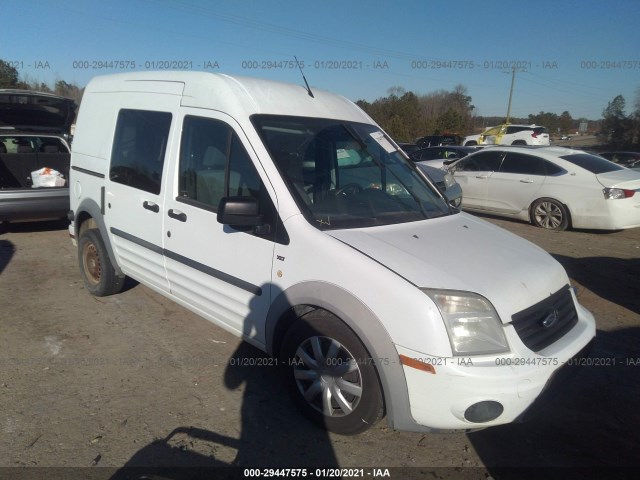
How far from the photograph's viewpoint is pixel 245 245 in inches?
125

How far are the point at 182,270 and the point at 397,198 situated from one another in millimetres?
1743

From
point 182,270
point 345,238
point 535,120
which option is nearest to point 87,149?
point 182,270

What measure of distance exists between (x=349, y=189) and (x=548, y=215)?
276 inches

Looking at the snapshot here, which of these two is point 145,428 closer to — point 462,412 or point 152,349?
point 152,349

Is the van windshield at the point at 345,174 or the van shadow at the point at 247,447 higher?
the van windshield at the point at 345,174

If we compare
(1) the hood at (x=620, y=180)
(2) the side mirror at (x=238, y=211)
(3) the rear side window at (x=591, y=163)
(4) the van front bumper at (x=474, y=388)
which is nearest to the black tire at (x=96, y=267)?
(2) the side mirror at (x=238, y=211)

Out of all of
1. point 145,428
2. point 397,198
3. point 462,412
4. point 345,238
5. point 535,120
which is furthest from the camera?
point 535,120

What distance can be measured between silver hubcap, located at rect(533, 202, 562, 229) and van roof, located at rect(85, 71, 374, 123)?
20.8 feet

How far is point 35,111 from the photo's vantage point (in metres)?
7.55

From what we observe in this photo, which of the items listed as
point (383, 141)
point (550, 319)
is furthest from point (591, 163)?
point (550, 319)

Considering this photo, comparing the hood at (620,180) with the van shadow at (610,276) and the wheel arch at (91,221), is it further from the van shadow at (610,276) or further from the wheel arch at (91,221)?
the wheel arch at (91,221)

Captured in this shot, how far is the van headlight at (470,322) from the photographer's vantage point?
2.45 meters

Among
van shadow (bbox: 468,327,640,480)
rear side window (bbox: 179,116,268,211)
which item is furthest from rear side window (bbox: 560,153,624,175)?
rear side window (bbox: 179,116,268,211)

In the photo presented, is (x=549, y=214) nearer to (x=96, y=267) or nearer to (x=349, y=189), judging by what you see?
(x=349, y=189)
